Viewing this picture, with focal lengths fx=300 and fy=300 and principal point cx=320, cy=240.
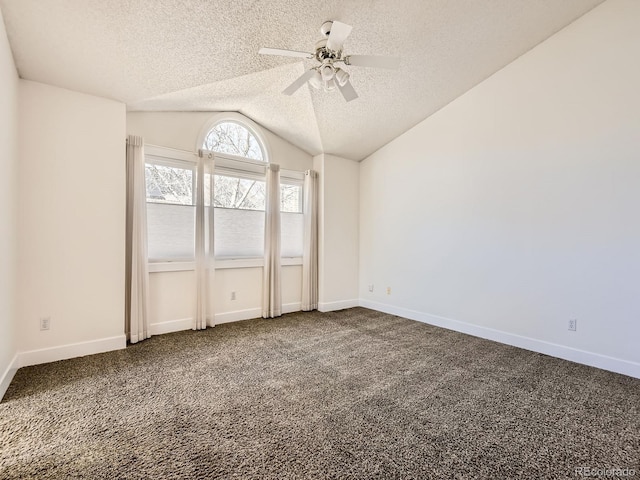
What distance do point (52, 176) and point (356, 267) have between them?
4.33 metres

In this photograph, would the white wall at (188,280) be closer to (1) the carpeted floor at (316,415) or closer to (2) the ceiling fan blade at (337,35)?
(1) the carpeted floor at (316,415)

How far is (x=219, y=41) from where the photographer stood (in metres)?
2.75

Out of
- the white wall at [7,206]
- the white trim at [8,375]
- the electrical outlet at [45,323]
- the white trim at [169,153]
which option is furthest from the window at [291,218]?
the white trim at [8,375]

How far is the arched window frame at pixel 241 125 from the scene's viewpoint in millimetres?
4168

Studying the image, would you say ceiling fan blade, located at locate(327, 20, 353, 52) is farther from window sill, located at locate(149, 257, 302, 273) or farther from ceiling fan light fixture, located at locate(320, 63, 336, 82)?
window sill, located at locate(149, 257, 302, 273)

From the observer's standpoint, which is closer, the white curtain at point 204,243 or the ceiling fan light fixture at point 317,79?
the ceiling fan light fixture at point 317,79

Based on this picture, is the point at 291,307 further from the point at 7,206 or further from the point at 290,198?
the point at 7,206

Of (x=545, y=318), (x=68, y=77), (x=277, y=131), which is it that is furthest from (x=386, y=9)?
(x=545, y=318)

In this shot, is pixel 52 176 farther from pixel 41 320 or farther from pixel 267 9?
pixel 267 9

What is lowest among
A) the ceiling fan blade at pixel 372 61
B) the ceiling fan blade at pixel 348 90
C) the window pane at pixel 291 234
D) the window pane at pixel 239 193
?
the window pane at pixel 291 234

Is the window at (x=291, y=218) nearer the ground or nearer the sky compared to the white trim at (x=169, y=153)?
nearer the ground

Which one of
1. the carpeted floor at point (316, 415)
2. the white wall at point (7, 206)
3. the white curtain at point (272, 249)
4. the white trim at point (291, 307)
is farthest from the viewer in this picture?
the white trim at point (291, 307)

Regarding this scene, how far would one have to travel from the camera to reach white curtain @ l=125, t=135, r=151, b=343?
11.4 feet

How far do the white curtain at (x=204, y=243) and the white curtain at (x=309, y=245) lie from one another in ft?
5.08
